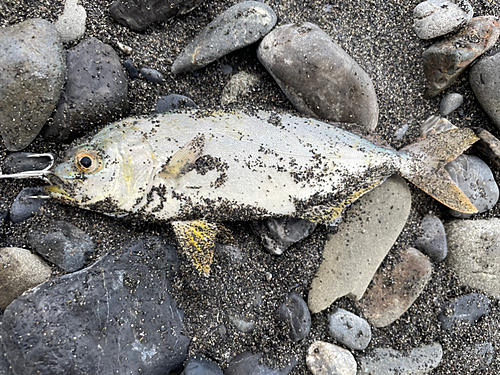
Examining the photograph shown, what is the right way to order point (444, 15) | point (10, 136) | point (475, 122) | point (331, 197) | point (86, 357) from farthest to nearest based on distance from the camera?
point (475, 122) → point (444, 15) → point (331, 197) → point (10, 136) → point (86, 357)

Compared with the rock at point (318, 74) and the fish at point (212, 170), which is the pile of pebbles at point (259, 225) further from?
the fish at point (212, 170)

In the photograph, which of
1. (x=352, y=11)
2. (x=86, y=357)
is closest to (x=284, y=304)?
(x=86, y=357)

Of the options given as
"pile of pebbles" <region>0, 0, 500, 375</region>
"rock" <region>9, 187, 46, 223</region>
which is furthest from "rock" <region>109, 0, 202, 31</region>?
"rock" <region>9, 187, 46, 223</region>

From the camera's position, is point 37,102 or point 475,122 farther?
point 475,122

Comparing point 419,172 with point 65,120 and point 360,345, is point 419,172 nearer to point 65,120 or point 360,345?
point 360,345

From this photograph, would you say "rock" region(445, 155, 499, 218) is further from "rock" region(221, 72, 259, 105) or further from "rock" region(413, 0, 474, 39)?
"rock" region(221, 72, 259, 105)

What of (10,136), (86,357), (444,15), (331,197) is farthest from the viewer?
(444,15)

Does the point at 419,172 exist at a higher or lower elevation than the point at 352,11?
lower
